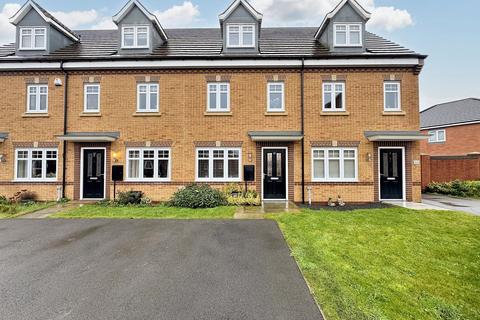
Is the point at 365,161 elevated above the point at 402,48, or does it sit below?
below

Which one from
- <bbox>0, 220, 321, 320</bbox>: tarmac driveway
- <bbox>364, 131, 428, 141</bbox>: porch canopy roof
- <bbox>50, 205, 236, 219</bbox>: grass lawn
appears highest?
<bbox>364, 131, 428, 141</bbox>: porch canopy roof

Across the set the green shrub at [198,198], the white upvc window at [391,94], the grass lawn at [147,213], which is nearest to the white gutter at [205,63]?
the white upvc window at [391,94]

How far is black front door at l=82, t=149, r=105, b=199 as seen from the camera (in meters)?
12.1

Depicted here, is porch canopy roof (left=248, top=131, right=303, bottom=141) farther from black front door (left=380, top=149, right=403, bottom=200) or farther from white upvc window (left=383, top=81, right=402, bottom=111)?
white upvc window (left=383, top=81, right=402, bottom=111)

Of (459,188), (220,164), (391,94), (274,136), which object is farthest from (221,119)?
(459,188)

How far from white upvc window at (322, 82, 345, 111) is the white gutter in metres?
0.90

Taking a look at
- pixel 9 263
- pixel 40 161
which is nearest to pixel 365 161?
pixel 9 263

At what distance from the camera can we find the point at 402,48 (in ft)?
41.1

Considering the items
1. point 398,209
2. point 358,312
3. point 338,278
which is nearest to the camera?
point 358,312

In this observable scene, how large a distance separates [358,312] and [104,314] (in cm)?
353

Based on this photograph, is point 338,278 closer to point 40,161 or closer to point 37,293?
point 37,293

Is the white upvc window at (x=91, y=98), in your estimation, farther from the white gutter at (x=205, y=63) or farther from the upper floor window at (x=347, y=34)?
the upper floor window at (x=347, y=34)

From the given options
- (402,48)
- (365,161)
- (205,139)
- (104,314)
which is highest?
(402,48)

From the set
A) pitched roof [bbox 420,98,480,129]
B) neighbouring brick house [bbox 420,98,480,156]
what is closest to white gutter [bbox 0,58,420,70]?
neighbouring brick house [bbox 420,98,480,156]
